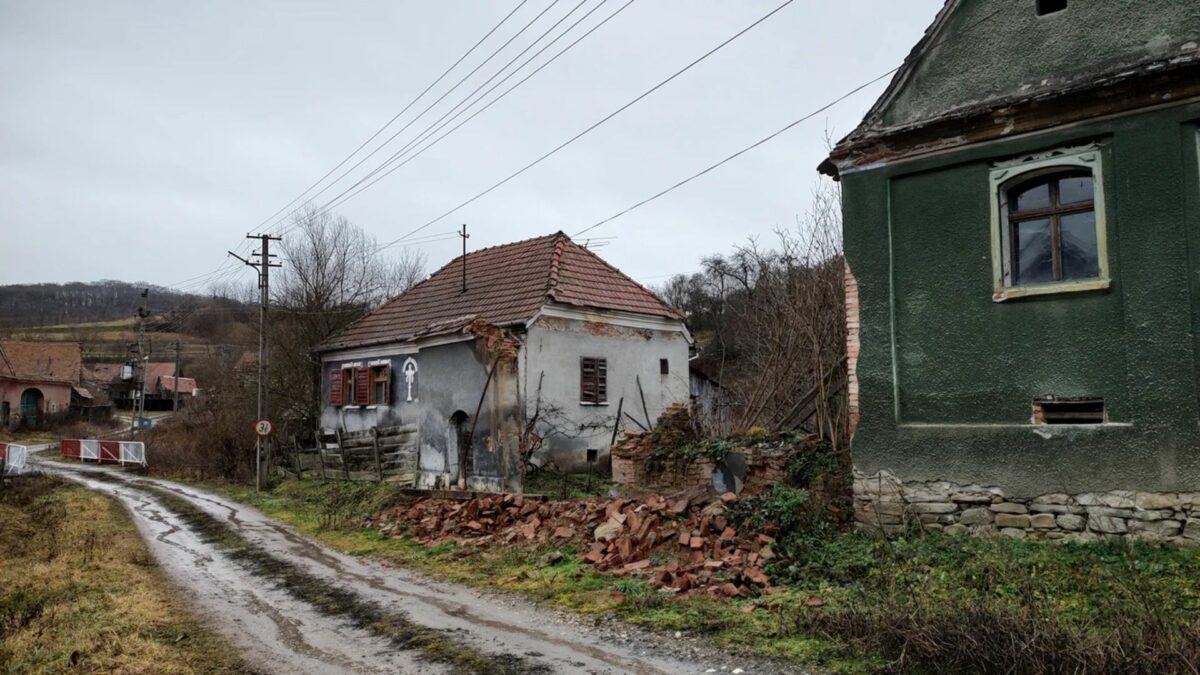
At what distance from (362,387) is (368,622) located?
17.0m

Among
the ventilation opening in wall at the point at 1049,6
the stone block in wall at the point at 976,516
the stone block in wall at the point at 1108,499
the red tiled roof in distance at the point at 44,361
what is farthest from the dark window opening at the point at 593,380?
the red tiled roof in distance at the point at 44,361

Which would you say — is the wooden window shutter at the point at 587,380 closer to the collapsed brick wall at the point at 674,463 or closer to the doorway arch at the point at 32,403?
the collapsed brick wall at the point at 674,463

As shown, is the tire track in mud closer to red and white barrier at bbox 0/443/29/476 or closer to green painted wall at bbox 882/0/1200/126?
green painted wall at bbox 882/0/1200/126

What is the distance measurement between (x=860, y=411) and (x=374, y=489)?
40.5ft

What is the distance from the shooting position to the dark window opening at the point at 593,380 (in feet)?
65.5

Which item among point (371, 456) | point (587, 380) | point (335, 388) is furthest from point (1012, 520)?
point (335, 388)

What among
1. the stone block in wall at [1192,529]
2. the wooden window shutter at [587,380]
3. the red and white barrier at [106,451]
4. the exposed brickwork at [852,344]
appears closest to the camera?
the stone block in wall at [1192,529]

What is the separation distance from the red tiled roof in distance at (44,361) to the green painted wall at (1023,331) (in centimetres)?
6214

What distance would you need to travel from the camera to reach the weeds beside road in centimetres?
541

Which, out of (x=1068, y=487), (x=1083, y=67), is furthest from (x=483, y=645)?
(x=1083, y=67)

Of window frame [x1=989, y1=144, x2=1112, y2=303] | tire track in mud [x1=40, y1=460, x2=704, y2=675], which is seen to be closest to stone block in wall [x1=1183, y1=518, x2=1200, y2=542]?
window frame [x1=989, y1=144, x2=1112, y2=303]

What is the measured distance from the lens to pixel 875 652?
6.38 meters

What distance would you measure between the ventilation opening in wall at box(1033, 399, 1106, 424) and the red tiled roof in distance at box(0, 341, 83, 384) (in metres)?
63.8

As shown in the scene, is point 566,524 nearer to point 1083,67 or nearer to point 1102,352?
point 1102,352
